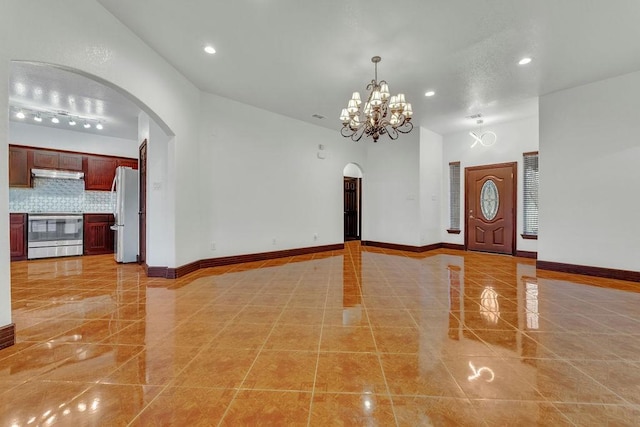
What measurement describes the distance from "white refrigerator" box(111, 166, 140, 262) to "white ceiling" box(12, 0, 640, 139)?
1.54 m

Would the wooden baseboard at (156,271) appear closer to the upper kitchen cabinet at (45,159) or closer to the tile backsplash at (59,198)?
the tile backsplash at (59,198)

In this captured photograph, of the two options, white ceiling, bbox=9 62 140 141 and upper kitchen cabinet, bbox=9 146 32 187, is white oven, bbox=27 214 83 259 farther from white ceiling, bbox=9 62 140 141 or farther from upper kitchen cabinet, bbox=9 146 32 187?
white ceiling, bbox=9 62 140 141

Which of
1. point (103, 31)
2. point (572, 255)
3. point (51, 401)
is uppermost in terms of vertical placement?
point (103, 31)

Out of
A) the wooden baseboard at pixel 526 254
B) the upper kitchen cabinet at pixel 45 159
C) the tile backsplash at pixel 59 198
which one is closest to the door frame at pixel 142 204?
the tile backsplash at pixel 59 198

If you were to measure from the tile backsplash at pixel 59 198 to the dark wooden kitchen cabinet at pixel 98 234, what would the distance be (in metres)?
0.29

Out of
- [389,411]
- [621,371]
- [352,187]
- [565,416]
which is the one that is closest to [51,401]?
[389,411]

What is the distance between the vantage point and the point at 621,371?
188cm

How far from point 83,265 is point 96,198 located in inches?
96.0

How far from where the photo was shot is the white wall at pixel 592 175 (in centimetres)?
435

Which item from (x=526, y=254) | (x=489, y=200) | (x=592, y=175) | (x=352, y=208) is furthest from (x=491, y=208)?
(x=352, y=208)

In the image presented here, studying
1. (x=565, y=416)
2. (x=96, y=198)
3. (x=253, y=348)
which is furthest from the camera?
(x=96, y=198)

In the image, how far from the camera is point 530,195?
6398 mm

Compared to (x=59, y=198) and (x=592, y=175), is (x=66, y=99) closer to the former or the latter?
(x=59, y=198)

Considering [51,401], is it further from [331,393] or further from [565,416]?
[565,416]
